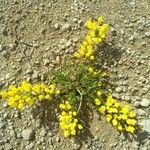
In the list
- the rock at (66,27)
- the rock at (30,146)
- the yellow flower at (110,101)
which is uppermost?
the rock at (66,27)

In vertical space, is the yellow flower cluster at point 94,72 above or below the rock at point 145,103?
above

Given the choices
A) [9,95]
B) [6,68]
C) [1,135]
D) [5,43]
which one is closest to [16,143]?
[1,135]

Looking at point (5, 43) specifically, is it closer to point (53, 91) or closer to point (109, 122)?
point (53, 91)

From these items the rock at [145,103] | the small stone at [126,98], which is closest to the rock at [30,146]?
the small stone at [126,98]

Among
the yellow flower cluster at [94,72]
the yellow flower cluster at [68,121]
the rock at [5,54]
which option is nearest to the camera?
the yellow flower cluster at [68,121]

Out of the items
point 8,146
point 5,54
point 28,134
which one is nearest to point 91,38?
point 5,54

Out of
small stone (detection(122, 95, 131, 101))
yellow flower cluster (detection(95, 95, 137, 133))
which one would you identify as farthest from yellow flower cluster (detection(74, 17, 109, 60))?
small stone (detection(122, 95, 131, 101))

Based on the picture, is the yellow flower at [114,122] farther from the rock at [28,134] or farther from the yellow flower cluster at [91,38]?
the rock at [28,134]
